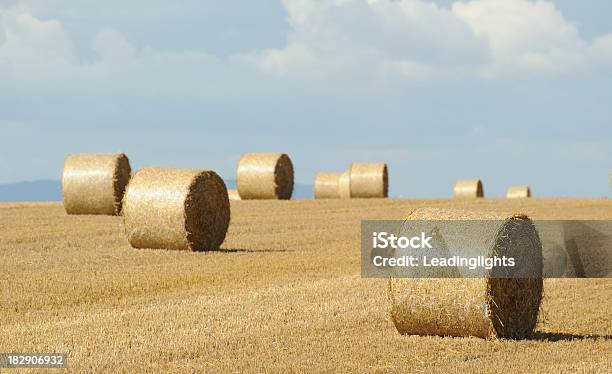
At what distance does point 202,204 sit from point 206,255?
132 cm

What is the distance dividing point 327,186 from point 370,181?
6144 millimetres

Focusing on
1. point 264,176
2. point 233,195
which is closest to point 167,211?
point 264,176

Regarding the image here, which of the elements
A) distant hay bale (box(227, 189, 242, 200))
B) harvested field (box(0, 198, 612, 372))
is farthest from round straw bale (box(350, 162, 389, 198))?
harvested field (box(0, 198, 612, 372))

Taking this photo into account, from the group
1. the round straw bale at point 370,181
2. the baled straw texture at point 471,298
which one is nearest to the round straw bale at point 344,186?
the round straw bale at point 370,181

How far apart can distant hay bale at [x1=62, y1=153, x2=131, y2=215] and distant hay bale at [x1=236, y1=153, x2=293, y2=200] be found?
8.12 meters

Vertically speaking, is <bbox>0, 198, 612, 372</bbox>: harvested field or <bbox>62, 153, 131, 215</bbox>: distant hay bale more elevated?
<bbox>62, 153, 131, 215</bbox>: distant hay bale

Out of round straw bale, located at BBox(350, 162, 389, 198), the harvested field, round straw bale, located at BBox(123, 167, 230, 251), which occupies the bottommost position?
the harvested field

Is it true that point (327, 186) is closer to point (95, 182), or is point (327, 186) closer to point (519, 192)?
point (519, 192)

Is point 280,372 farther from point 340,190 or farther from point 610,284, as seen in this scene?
point 340,190

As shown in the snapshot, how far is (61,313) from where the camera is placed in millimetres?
12375

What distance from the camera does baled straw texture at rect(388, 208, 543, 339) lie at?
1027 centimetres

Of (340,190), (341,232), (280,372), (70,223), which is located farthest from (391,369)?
(340,190)

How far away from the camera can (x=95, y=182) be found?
2656 centimetres

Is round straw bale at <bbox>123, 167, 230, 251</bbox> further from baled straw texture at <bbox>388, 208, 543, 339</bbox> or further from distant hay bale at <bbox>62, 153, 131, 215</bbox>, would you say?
baled straw texture at <bbox>388, 208, 543, 339</bbox>
